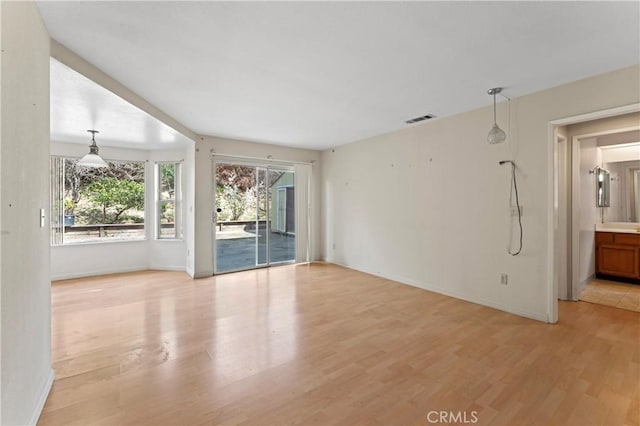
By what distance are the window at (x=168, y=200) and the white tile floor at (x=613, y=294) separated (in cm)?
720

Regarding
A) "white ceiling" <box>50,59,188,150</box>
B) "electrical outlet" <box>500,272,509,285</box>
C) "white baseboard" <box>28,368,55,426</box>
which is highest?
"white ceiling" <box>50,59,188,150</box>

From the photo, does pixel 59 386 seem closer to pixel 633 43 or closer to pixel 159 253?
pixel 159 253

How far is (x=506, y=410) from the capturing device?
1885mm

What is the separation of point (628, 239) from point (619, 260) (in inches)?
15.0

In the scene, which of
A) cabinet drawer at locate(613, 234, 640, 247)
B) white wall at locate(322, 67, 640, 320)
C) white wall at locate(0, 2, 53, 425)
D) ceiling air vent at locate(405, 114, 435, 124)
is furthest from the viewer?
cabinet drawer at locate(613, 234, 640, 247)

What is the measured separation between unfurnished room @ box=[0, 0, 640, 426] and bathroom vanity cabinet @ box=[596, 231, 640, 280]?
4 cm

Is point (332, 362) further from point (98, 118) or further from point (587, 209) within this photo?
point (587, 209)

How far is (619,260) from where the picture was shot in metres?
4.75

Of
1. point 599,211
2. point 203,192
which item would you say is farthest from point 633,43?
point 203,192

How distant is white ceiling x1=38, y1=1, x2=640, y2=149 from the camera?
6.23 feet

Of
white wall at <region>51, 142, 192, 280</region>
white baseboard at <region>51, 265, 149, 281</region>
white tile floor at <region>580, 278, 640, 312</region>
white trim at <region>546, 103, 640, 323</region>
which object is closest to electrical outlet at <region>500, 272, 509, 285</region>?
white trim at <region>546, 103, 640, 323</region>

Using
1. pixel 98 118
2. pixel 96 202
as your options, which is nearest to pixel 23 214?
pixel 98 118

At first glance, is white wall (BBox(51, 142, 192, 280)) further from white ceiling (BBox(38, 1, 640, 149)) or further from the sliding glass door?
white ceiling (BBox(38, 1, 640, 149))

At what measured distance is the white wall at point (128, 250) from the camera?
17.2ft
